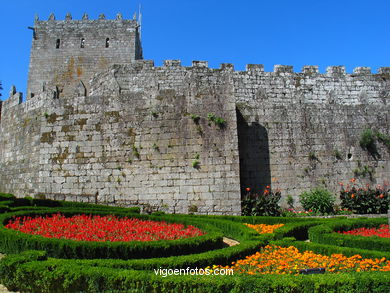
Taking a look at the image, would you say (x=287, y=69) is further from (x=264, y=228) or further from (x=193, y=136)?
(x=264, y=228)

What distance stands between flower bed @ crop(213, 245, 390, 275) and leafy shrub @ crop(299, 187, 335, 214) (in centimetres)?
812

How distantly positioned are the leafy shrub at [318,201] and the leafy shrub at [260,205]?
1.49m

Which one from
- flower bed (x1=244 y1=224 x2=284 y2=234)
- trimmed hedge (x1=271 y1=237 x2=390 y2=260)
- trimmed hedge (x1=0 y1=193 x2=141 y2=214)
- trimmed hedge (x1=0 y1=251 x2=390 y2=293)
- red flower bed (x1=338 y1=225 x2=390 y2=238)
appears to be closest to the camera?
trimmed hedge (x1=0 y1=251 x2=390 y2=293)

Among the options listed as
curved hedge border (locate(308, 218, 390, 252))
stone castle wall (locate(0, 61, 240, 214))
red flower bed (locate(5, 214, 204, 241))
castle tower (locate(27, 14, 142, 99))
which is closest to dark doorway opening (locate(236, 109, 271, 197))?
stone castle wall (locate(0, 61, 240, 214))

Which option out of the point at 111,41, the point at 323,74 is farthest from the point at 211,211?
the point at 111,41

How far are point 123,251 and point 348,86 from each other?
16620 mm

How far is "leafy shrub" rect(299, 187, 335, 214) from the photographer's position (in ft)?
49.4

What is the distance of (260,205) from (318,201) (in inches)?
106

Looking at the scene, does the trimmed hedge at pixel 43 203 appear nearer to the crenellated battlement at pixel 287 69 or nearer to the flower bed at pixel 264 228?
the flower bed at pixel 264 228

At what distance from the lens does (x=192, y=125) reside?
1451 centimetres

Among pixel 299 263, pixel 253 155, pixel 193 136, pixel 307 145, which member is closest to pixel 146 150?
pixel 193 136

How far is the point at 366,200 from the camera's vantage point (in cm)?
1512

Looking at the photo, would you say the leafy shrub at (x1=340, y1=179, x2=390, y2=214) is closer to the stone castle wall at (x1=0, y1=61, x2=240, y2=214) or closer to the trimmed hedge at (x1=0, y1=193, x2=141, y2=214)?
the stone castle wall at (x1=0, y1=61, x2=240, y2=214)

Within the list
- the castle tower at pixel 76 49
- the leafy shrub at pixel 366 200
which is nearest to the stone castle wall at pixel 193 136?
the leafy shrub at pixel 366 200
